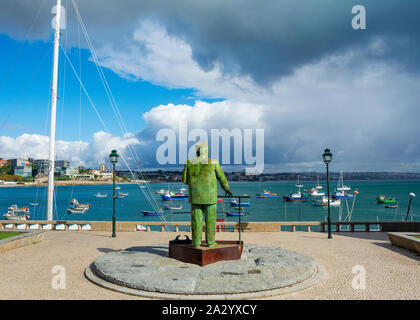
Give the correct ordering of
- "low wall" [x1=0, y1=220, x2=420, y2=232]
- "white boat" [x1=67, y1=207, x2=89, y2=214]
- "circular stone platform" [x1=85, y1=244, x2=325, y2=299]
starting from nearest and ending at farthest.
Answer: "circular stone platform" [x1=85, y1=244, x2=325, y2=299] → "low wall" [x1=0, y1=220, x2=420, y2=232] → "white boat" [x1=67, y1=207, x2=89, y2=214]

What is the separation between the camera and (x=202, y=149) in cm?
992

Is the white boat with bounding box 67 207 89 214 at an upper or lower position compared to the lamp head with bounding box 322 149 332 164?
lower

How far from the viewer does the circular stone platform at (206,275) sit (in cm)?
734

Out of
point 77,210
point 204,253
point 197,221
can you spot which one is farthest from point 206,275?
point 77,210

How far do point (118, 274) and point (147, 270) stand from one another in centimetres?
78

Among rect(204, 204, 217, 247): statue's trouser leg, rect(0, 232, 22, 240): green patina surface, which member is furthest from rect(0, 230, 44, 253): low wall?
rect(204, 204, 217, 247): statue's trouser leg

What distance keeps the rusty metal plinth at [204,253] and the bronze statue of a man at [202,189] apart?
11.6 inches

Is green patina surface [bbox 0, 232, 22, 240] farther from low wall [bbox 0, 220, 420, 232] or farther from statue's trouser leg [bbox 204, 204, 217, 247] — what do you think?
statue's trouser leg [bbox 204, 204, 217, 247]

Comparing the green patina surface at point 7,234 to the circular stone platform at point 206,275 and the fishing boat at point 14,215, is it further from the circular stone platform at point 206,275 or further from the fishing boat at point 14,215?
the fishing boat at point 14,215

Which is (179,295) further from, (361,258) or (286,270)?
(361,258)

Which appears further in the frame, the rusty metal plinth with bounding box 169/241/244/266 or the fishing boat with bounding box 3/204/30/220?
the fishing boat with bounding box 3/204/30/220

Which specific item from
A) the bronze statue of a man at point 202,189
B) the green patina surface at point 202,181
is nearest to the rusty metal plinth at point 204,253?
the bronze statue of a man at point 202,189

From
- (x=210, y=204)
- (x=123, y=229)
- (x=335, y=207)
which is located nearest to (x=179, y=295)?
(x=210, y=204)

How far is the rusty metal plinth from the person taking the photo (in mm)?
9266
